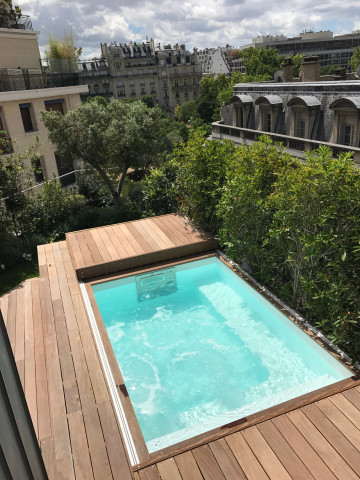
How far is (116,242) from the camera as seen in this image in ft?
29.3

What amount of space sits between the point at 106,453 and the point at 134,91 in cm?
7315

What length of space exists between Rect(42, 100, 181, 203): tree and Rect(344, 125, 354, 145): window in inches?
249

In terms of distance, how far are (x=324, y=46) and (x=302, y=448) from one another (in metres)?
105

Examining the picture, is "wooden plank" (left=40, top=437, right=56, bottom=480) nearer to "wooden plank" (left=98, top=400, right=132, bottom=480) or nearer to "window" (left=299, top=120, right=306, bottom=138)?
"wooden plank" (left=98, top=400, right=132, bottom=480)

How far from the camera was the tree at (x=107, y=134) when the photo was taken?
12133mm

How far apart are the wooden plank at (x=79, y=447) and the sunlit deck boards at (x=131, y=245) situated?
3.81m

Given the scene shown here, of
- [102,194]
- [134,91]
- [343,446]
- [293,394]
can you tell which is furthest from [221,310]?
[134,91]

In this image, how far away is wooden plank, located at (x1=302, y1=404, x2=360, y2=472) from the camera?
3606 mm

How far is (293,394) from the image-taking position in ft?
16.4

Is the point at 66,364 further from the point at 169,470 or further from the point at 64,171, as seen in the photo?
the point at 64,171

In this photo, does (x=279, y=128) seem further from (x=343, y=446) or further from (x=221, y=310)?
(x=343, y=446)

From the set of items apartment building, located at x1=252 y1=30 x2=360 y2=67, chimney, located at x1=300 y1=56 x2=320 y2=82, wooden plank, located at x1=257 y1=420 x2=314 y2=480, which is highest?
apartment building, located at x1=252 y1=30 x2=360 y2=67

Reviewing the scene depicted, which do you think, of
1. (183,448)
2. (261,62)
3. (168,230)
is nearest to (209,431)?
(183,448)

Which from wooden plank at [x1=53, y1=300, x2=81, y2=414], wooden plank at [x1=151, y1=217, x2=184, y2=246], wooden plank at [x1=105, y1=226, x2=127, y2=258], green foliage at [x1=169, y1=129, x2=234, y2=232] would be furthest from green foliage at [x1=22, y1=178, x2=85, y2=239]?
wooden plank at [x1=53, y1=300, x2=81, y2=414]
